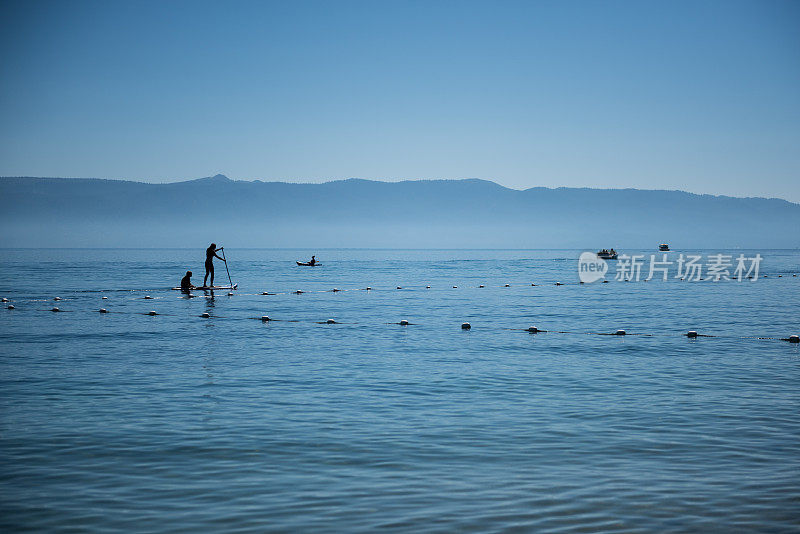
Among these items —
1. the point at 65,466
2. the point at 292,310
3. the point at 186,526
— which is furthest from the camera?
the point at 292,310

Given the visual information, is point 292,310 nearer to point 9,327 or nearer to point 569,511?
point 9,327

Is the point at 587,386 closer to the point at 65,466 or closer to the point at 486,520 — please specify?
the point at 486,520

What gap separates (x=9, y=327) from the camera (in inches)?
998

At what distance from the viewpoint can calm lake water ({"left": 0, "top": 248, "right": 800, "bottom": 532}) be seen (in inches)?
283

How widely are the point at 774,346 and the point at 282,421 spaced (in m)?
15.8

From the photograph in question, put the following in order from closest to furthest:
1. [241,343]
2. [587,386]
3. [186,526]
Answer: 1. [186,526]
2. [587,386]
3. [241,343]

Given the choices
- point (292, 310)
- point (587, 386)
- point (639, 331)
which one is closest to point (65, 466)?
point (587, 386)

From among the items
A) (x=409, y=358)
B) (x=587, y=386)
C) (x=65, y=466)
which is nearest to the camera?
(x=65, y=466)

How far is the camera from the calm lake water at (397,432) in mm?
7180

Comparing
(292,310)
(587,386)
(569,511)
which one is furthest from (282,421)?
(292,310)

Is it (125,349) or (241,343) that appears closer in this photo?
(125,349)

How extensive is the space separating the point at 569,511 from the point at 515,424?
374 cm

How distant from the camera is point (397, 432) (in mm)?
10367

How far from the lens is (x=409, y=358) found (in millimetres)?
18234
